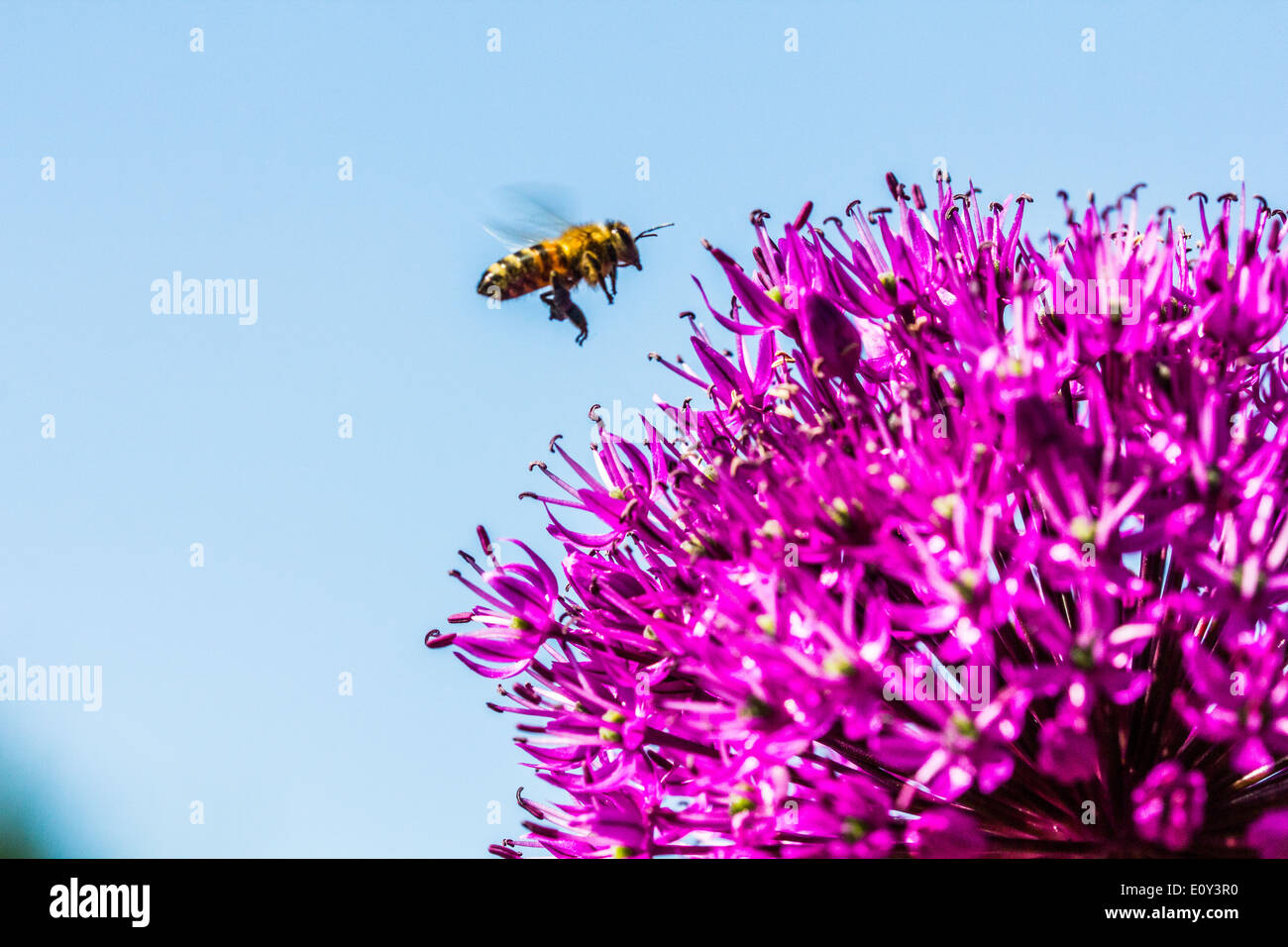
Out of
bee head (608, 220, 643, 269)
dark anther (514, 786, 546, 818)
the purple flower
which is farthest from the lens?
bee head (608, 220, 643, 269)

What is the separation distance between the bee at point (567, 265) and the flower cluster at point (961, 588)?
3.28 metres

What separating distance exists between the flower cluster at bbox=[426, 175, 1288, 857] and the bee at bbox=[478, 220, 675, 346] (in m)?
3.28

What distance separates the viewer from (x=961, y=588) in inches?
183

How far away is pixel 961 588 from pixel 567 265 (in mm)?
5839

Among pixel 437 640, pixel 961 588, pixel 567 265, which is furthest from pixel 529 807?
pixel 567 265

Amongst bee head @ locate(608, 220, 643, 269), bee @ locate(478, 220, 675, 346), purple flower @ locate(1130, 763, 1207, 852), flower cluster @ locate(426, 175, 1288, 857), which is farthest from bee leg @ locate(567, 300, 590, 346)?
purple flower @ locate(1130, 763, 1207, 852)

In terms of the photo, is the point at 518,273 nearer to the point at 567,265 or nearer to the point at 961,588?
the point at 567,265

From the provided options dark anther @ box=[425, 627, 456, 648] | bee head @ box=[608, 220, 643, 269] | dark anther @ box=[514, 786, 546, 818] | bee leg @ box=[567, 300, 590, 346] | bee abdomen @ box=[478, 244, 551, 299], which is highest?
bee head @ box=[608, 220, 643, 269]

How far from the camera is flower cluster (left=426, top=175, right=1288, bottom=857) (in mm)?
4645

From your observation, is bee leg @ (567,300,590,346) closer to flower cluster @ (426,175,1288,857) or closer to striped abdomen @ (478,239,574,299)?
striped abdomen @ (478,239,574,299)

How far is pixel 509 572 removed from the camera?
6672 millimetres

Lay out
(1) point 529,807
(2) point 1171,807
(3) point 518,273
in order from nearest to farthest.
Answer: (2) point 1171,807
(1) point 529,807
(3) point 518,273

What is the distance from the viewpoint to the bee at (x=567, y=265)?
9508 millimetres
